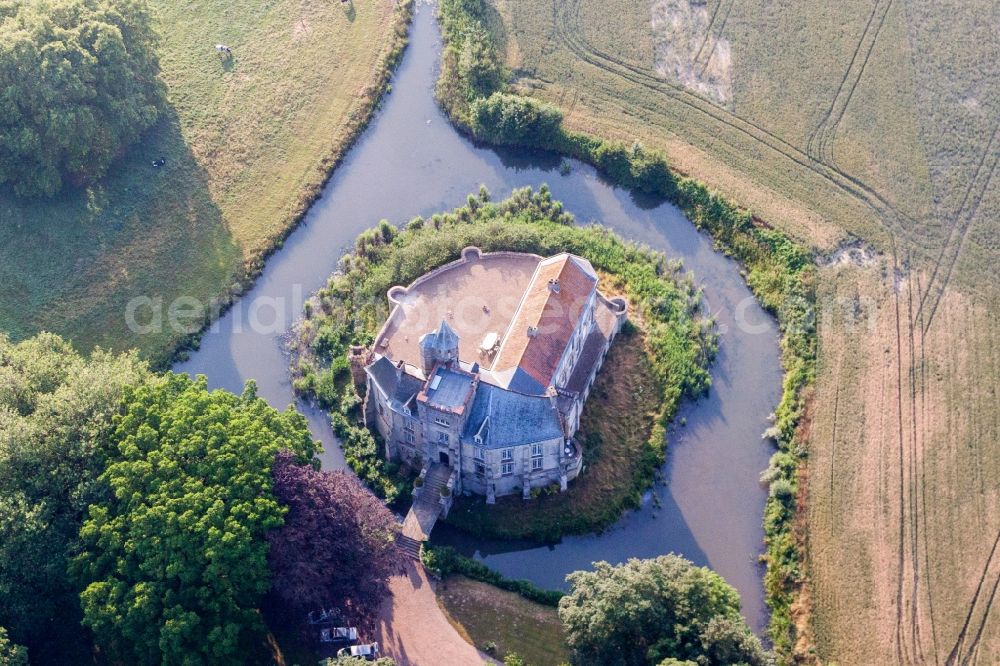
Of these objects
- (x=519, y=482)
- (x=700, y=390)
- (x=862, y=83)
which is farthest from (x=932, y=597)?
(x=862, y=83)

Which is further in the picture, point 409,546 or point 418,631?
point 409,546

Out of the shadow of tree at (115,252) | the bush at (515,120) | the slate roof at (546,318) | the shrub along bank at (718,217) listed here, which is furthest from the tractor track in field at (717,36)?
the shadow of tree at (115,252)

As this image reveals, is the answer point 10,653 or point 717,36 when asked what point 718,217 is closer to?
point 717,36

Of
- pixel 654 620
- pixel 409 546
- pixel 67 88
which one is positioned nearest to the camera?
pixel 654 620

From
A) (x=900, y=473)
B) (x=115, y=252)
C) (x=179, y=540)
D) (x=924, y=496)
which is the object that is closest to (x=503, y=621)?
(x=179, y=540)

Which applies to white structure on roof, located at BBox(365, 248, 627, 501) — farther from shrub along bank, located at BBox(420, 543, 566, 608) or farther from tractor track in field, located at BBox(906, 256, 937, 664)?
tractor track in field, located at BBox(906, 256, 937, 664)

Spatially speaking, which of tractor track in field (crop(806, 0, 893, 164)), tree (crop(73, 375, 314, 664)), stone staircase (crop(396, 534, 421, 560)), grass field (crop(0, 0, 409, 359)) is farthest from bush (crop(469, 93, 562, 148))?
tree (crop(73, 375, 314, 664))

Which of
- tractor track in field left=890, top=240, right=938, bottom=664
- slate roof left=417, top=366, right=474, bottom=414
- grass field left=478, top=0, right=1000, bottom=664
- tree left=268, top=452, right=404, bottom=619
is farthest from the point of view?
grass field left=478, top=0, right=1000, bottom=664
